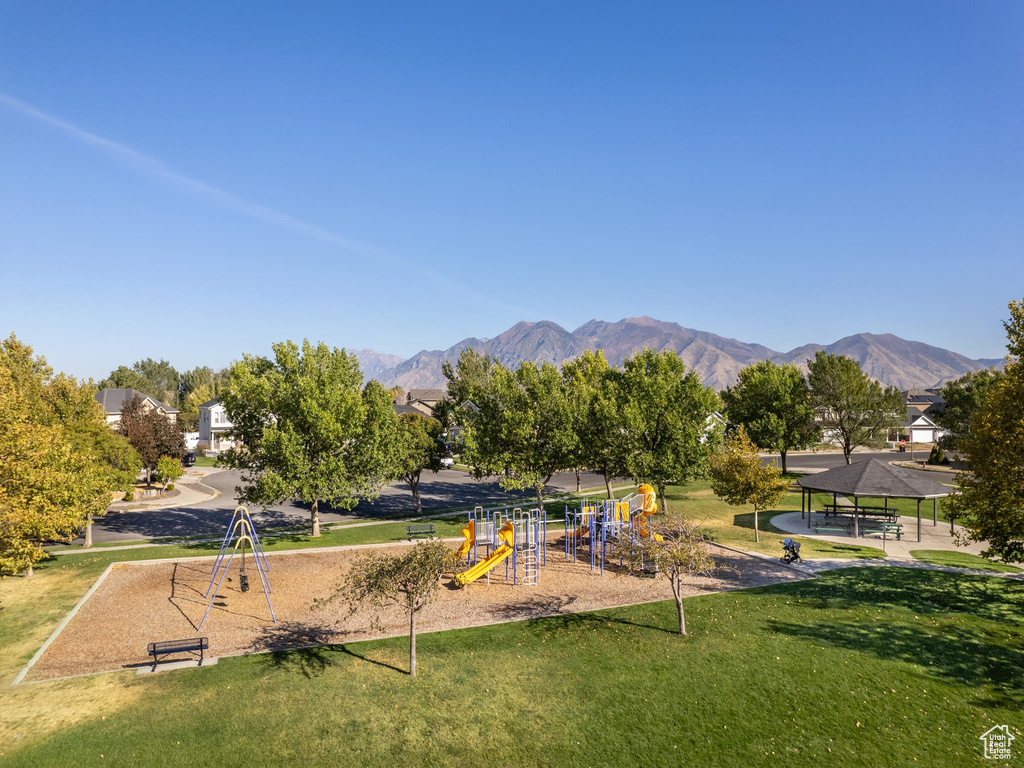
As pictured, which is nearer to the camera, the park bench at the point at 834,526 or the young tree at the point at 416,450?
the park bench at the point at 834,526

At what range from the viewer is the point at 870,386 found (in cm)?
5756

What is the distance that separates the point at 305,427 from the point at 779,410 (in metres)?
45.5

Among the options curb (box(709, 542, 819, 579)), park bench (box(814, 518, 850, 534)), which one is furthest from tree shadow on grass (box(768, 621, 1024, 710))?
park bench (box(814, 518, 850, 534))

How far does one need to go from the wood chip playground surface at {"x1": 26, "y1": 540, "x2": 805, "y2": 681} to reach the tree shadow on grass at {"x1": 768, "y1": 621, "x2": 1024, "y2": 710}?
188 inches

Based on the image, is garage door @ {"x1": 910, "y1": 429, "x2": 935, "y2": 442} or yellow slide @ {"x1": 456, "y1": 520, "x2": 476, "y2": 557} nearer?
yellow slide @ {"x1": 456, "y1": 520, "x2": 476, "y2": 557}

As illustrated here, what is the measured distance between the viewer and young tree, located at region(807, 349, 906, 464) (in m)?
54.6

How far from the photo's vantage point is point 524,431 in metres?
35.0

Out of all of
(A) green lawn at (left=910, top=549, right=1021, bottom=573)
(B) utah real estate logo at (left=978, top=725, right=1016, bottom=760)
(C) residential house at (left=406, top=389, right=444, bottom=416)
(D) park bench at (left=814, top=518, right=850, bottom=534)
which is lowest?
(B) utah real estate logo at (left=978, top=725, right=1016, bottom=760)

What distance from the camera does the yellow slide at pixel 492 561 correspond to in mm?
22867

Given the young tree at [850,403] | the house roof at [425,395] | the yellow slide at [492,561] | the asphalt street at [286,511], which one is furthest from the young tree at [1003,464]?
the house roof at [425,395]

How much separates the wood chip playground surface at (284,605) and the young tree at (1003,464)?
703 cm

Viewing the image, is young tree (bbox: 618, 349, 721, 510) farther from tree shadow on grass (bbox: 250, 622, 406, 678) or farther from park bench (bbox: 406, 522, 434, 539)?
tree shadow on grass (bbox: 250, 622, 406, 678)

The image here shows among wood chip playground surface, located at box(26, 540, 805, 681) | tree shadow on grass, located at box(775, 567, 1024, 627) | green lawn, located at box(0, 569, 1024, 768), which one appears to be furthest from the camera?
tree shadow on grass, located at box(775, 567, 1024, 627)

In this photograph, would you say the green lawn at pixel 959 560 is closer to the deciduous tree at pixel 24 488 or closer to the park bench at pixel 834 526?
the park bench at pixel 834 526
